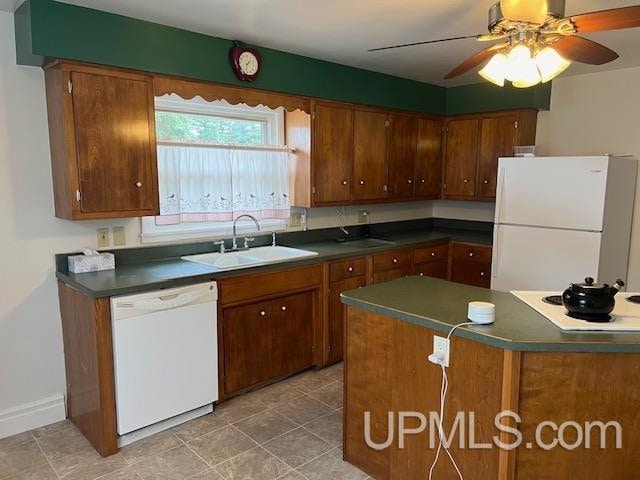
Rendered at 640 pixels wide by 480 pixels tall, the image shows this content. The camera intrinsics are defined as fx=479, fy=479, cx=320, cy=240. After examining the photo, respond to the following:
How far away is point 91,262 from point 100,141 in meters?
0.71

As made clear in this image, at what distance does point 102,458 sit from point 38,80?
6.86ft

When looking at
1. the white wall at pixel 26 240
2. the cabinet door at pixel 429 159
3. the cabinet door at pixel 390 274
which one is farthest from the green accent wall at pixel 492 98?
the white wall at pixel 26 240

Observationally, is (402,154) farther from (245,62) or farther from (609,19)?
(609,19)

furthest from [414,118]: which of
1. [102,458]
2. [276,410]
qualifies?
[102,458]

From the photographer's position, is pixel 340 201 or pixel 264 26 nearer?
pixel 264 26

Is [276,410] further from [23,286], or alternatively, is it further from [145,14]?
[145,14]

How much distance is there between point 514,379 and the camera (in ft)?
5.62

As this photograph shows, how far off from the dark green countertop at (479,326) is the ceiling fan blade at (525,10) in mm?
1139

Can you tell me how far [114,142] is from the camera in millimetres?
2672

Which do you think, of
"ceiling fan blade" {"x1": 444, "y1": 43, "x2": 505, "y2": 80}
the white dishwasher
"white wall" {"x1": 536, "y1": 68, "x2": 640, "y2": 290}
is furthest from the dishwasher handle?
"white wall" {"x1": 536, "y1": 68, "x2": 640, "y2": 290}

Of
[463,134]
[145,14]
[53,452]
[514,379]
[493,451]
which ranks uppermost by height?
[145,14]

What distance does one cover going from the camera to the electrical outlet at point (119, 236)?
9.91 ft

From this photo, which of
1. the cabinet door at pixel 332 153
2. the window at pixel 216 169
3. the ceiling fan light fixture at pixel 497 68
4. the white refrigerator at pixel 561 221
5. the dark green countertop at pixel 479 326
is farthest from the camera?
the cabinet door at pixel 332 153

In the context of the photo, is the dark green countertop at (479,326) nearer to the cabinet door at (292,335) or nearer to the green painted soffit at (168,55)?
the cabinet door at (292,335)
